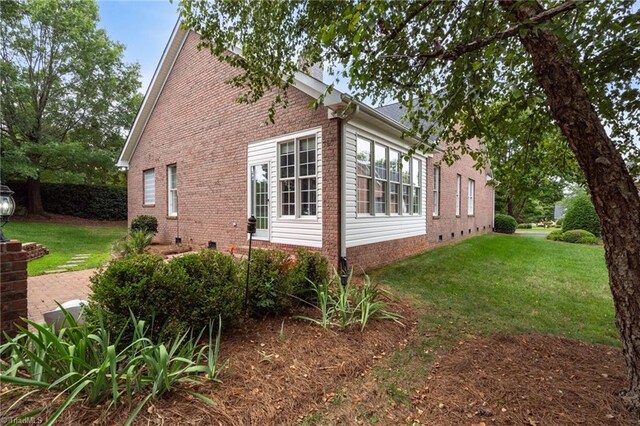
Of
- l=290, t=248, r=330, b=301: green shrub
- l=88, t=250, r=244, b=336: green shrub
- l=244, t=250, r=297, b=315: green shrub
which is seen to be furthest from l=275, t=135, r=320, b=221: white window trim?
l=88, t=250, r=244, b=336: green shrub

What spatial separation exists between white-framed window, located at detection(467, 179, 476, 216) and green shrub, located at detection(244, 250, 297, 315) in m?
13.9

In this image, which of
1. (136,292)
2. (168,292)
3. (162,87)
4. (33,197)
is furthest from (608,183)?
(33,197)

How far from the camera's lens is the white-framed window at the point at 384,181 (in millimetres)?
7214

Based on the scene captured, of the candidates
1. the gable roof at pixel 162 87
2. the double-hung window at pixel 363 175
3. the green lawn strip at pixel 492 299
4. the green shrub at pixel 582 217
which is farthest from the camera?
the green shrub at pixel 582 217

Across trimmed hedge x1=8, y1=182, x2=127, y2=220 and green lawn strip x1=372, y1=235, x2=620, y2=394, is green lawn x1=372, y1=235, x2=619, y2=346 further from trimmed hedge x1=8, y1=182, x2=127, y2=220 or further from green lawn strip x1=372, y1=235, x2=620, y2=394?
trimmed hedge x1=8, y1=182, x2=127, y2=220

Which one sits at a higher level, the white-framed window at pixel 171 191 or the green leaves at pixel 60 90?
the green leaves at pixel 60 90

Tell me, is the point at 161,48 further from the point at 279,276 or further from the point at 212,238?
the point at 279,276

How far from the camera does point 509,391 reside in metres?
2.55

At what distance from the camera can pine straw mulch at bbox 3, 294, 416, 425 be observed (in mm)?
2066

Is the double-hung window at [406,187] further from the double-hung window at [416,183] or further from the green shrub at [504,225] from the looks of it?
the green shrub at [504,225]

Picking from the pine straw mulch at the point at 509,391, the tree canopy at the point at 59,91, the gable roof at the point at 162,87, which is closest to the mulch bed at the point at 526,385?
the pine straw mulch at the point at 509,391

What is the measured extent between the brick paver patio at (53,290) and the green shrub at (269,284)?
270 centimetres

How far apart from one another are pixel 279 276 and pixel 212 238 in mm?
6121

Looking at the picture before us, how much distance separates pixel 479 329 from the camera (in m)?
4.02
